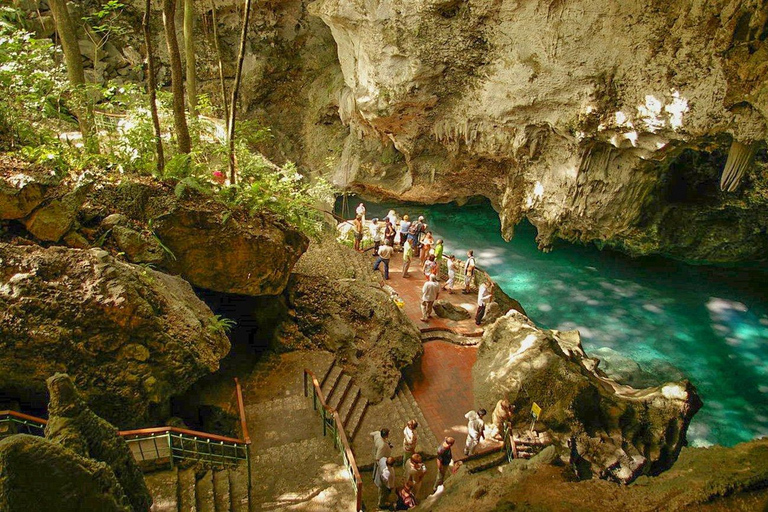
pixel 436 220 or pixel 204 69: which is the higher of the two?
pixel 204 69

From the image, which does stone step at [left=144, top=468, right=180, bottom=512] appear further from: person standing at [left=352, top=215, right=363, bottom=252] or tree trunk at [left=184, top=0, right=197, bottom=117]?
person standing at [left=352, top=215, right=363, bottom=252]

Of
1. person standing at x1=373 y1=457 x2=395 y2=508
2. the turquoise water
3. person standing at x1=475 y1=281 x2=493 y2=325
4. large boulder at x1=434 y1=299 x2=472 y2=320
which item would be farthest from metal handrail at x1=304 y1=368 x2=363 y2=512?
the turquoise water

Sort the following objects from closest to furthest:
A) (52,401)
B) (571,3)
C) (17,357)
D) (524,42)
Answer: (52,401)
(17,357)
(571,3)
(524,42)

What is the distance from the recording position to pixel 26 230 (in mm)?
6586

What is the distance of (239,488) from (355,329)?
470cm

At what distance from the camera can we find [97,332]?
561cm

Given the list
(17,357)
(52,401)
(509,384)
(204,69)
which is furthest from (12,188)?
(204,69)

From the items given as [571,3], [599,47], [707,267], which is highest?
[571,3]

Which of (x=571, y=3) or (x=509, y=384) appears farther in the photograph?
(x=571, y=3)

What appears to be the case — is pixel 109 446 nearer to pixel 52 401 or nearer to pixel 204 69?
pixel 52 401

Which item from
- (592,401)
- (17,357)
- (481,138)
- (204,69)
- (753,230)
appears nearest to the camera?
(17,357)

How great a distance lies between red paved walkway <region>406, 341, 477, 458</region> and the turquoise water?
789 cm

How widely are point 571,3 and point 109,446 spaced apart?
1341 centimetres

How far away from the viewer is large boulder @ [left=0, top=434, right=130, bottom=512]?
2586 mm
